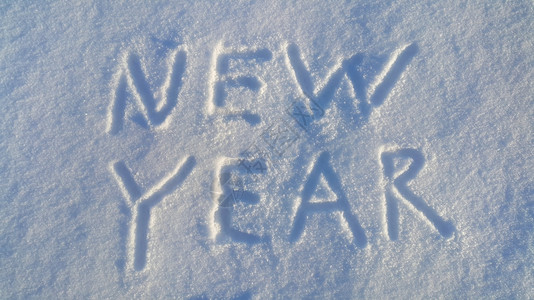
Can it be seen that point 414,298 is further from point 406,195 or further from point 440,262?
point 406,195

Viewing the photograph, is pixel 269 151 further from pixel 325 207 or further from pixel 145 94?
pixel 145 94

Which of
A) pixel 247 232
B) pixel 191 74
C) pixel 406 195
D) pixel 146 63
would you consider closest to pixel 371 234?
pixel 406 195

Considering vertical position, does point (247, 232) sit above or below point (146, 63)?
below

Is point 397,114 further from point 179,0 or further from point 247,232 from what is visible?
point 179,0

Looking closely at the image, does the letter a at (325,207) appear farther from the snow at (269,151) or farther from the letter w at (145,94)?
the letter w at (145,94)

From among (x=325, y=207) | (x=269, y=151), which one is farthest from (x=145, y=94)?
(x=325, y=207)

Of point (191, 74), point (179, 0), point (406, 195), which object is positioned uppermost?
point (179, 0)
